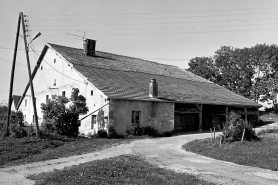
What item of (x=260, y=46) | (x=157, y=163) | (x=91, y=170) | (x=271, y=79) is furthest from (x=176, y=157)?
(x=260, y=46)

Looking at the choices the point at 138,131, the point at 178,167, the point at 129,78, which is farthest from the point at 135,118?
the point at 178,167

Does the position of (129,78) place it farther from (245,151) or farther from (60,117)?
(245,151)

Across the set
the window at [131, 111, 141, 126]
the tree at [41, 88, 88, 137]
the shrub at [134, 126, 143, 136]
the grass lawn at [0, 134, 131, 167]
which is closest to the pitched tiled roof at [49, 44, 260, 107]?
the window at [131, 111, 141, 126]

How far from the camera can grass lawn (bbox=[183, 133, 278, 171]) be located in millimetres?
12597

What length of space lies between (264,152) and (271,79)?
36781mm

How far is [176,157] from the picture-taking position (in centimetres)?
1357

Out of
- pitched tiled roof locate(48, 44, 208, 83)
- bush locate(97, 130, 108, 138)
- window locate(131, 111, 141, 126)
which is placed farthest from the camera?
pitched tiled roof locate(48, 44, 208, 83)

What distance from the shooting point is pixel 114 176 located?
30.2ft

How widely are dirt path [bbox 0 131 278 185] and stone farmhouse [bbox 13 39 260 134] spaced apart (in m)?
5.75

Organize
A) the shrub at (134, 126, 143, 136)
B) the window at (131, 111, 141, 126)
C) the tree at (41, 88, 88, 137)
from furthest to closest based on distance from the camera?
the window at (131, 111, 141, 126) → the shrub at (134, 126, 143, 136) → the tree at (41, 88, 88, 137)

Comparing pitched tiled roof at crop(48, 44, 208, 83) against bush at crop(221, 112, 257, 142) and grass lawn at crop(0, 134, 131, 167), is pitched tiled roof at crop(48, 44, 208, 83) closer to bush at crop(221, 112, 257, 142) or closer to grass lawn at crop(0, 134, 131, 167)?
grass lawn at crop(0, 134, 131, 167)

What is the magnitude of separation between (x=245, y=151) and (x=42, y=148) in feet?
33.1

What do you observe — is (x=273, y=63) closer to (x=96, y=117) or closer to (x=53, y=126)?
(x=96, y=117)

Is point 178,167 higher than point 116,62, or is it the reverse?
point 116,62
